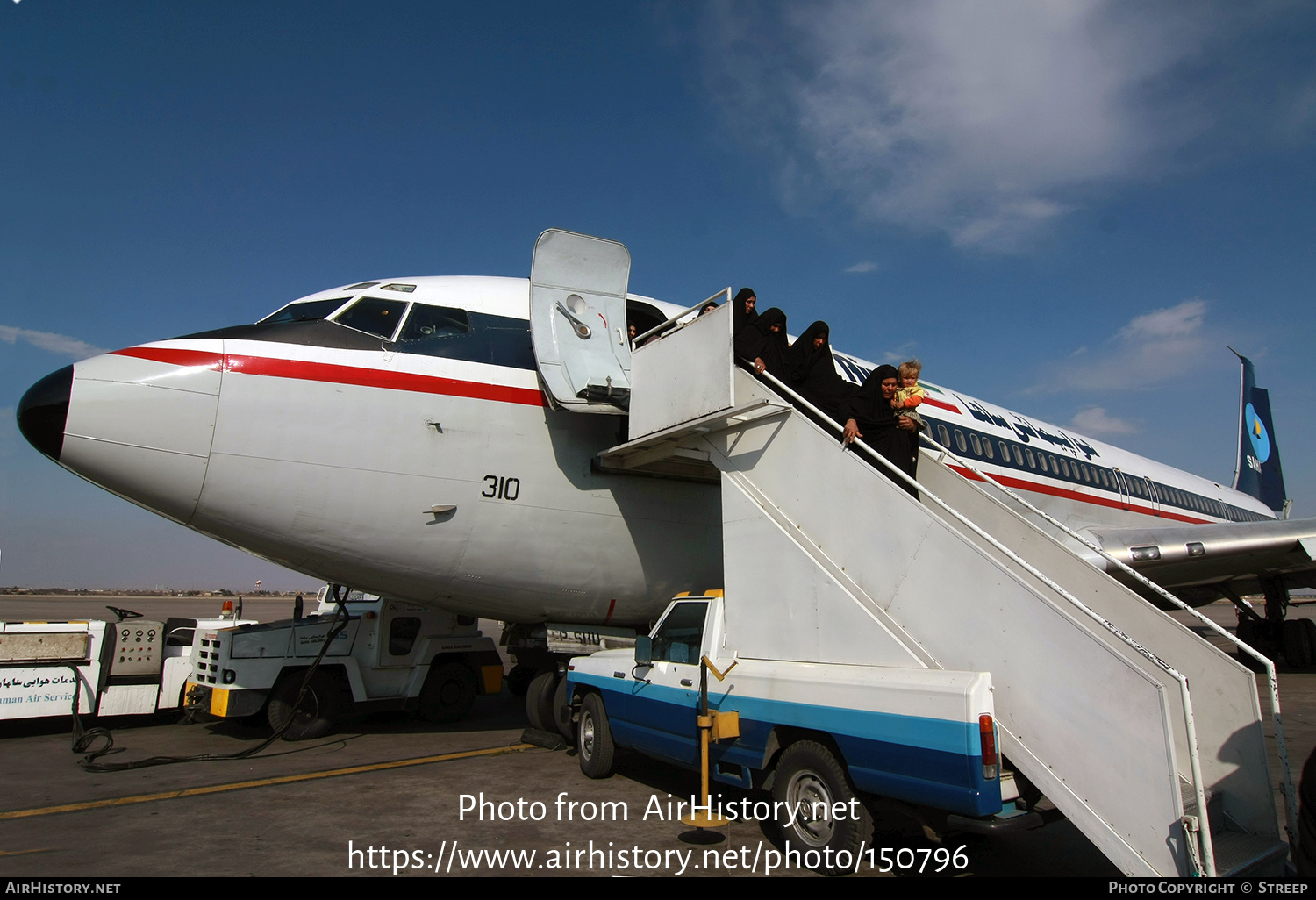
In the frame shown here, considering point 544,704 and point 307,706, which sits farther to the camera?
point 307,706

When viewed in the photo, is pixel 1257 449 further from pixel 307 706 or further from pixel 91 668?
pixel 91 668

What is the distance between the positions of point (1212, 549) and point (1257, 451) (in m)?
22.1

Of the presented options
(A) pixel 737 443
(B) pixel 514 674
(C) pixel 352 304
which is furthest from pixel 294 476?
(B) pixel 514 674

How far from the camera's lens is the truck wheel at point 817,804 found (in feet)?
14.7

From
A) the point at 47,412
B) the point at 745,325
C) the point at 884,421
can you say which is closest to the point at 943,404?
the point at 745,325

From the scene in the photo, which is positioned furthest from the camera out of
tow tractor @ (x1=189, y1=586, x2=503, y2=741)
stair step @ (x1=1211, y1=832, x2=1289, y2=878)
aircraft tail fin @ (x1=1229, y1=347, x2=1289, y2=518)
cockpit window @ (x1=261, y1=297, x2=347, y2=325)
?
aircraft tail fin @ (x1=1229, y1=347, x2=1289, y2=518)

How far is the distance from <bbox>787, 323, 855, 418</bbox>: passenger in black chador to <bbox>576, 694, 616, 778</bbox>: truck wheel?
11.6ft

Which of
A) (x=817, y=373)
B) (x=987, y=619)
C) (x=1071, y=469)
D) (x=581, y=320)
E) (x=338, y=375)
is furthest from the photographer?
(x=1071, y=469)

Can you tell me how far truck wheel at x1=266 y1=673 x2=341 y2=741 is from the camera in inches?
350

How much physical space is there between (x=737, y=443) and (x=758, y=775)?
8.67ft

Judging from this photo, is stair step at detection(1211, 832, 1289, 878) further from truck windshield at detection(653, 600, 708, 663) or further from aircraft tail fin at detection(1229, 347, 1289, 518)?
aircraft tail fin at detection(1229, 347, 1289, 518)

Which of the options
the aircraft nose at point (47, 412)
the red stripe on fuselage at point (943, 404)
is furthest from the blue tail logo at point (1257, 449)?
the aircraft nose at point (47, 412)

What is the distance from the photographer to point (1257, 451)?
27438mm

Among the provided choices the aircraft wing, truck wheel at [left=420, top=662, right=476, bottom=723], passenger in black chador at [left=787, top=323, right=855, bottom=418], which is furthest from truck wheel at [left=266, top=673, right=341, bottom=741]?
the aircraft wing
